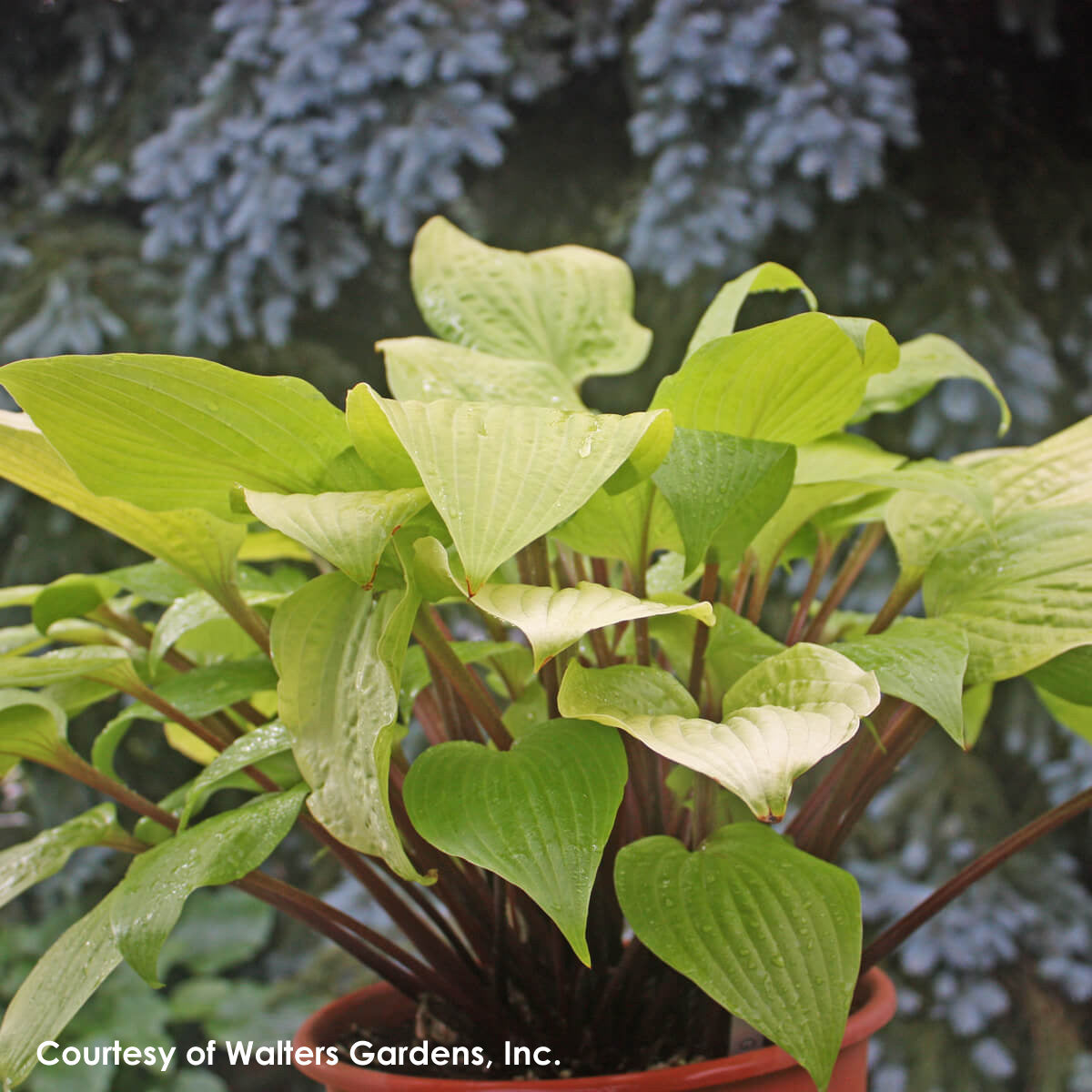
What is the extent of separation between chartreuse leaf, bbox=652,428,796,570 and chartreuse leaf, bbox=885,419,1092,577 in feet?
0.34

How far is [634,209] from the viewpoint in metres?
1.39

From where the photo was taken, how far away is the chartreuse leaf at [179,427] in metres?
0.29

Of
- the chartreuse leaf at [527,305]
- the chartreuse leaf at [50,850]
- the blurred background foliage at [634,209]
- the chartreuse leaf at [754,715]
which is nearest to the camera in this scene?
the chartreuse leaf at [754,715]

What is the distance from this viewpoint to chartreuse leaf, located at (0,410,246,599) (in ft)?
1.20

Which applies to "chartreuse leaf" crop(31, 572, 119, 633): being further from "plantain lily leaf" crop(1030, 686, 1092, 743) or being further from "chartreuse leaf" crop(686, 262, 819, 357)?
"plantain lily leaf" crop(1030, 686, 1092, 743)

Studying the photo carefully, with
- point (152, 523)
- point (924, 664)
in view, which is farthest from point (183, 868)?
point (924, 664)

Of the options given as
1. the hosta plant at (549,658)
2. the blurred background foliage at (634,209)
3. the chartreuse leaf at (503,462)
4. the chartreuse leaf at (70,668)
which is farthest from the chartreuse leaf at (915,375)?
the blurred background foliage at (634,209)

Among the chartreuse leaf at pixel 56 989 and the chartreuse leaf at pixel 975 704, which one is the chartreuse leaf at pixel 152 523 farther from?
the chartreuse leaf at pixel 975 704

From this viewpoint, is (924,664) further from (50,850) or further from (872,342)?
(50,850)

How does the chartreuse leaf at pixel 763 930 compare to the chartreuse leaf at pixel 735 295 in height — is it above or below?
below

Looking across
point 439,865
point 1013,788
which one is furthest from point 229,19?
point 1013,788

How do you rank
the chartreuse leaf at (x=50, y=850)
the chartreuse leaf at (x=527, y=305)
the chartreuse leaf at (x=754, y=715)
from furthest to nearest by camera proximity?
the chartreuse leaf at (x=527, y=305), the chartreuse leaf at (x=50, y=850), the chartreuse leaf at (x=754, y=715)

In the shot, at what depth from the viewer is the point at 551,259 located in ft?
1.73

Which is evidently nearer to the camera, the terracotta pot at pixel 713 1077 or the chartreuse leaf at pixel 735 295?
the terracotta pot at pixel 713 1077
